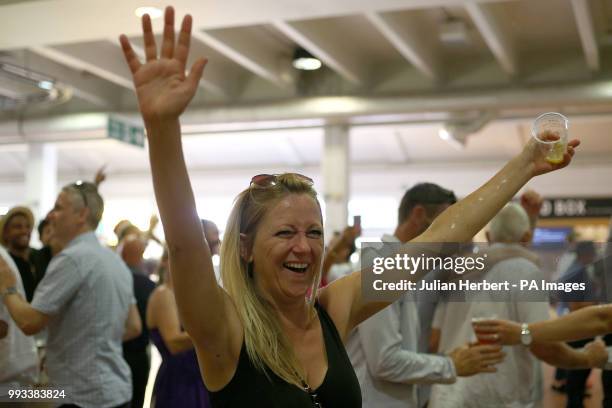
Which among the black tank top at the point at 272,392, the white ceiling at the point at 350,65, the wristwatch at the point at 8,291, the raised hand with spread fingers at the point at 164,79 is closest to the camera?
the raised hand with spread fingers at the point at 164,79

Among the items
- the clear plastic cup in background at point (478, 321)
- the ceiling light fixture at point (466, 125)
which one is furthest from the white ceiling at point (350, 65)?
the clear plastic cup in background at point (478, 321)

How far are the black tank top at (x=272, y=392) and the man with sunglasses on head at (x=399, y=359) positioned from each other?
3.26 ft

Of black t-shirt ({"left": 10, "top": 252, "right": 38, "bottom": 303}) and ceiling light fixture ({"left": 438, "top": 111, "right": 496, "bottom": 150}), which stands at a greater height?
ceiling light fixture ({"left": 438, "top": 111, "right": 496, "bottom": 150})

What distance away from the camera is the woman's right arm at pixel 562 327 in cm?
228

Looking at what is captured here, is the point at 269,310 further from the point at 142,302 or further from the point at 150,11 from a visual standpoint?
the point at 150,11

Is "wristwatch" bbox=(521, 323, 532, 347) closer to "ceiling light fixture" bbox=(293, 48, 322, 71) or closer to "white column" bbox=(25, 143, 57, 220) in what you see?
"ceiling light fixture" bbox=(293, 48, 322, 71)

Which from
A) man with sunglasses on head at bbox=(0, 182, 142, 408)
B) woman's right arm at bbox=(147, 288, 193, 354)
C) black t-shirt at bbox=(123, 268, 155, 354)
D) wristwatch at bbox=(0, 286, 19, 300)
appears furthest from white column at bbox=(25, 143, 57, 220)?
wristwatch at bbox=(0, 286, 19, 300)

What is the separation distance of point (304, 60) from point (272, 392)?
30.1 feet

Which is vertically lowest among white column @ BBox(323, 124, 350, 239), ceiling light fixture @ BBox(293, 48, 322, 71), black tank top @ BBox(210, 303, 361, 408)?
black tank top @ BBox(210, 303, 361, 408)

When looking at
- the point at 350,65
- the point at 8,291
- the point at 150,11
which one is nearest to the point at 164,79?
the point at 8,291

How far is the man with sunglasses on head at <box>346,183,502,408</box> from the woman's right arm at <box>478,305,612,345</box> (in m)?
0.07

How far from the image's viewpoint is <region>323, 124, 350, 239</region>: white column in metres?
12.3

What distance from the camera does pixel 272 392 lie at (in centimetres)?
162

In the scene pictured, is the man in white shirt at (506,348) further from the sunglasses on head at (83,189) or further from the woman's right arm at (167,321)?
the sunglasses on head at (83,189)
